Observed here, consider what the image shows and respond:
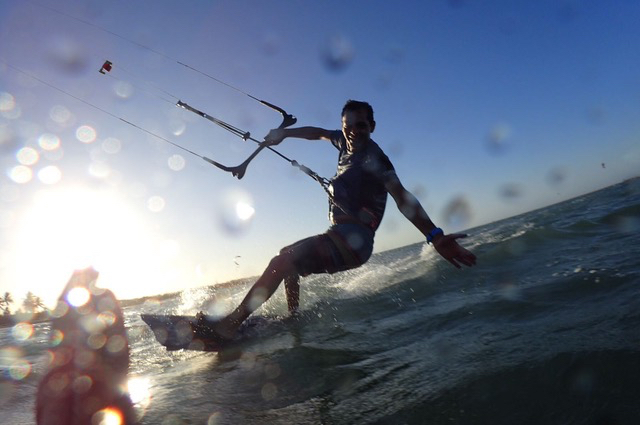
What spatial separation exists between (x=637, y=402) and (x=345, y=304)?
480 cm

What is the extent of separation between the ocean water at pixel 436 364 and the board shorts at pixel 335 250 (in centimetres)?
78

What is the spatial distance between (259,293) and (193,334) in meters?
0.97

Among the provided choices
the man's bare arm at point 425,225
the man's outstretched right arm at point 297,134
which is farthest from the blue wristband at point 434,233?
the man's outstretched right arm at point 297,134

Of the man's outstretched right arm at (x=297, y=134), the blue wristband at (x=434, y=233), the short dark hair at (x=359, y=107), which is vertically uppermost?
the man's outstretched right arm at (x=297, y=134)

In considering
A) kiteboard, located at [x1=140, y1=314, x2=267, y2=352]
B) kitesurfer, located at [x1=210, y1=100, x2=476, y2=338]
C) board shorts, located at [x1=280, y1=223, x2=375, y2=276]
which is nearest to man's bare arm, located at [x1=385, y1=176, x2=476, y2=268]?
kitesurfer, located at [x1=210, y1=100, x2=476, y2=338]

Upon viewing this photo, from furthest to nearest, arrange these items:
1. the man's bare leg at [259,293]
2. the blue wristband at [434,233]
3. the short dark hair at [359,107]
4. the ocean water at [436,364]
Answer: the short dark hair at [359,107] → the man's bare leg at [259,293] → the blue wristband at [434,233] → the ocean water at [436,364]

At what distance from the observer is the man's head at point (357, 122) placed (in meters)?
4.98

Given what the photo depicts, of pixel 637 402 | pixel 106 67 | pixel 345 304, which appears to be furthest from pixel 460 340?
pixel 106 67

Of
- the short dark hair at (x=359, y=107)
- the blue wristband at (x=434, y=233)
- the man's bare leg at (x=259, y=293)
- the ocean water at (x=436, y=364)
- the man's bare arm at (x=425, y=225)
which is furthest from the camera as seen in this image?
the short dark hair at (x=359, y=107)

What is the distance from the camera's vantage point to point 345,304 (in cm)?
632

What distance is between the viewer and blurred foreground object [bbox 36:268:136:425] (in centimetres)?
242

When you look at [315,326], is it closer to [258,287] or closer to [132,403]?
[258,287]

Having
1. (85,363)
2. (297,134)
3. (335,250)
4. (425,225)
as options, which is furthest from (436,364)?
(297,134)

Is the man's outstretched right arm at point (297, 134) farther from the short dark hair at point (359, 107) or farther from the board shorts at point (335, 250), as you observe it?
the board shorts at point (335, 250)
